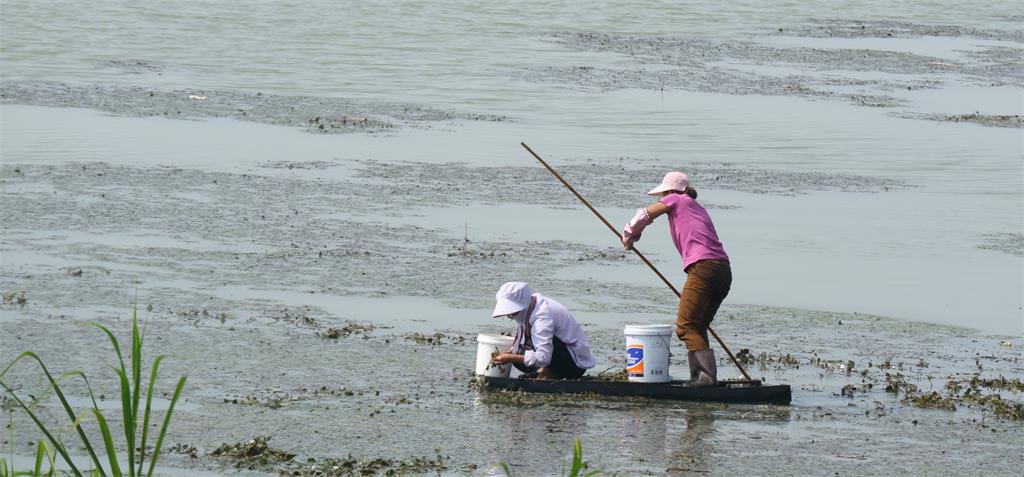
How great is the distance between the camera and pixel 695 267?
10.6 meters

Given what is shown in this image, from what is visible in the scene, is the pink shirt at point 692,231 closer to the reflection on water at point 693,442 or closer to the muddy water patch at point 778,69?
the reflection on water at point 693,442

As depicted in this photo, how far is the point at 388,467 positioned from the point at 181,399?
72.1 inches

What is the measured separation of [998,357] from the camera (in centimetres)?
1209

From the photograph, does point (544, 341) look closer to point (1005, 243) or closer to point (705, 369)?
point (705, 369)

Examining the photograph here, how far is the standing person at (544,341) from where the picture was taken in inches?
418

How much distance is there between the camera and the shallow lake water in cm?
966

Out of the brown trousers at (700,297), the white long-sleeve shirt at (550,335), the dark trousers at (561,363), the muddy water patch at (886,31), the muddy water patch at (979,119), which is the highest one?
the muddy water patch at (886,31)

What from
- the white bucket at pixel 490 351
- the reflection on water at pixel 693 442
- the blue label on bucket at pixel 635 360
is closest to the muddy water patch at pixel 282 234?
the white bucket at pixel 490 351

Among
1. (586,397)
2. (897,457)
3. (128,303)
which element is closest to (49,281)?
(128,303)

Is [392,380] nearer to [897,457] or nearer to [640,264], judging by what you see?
[897,457]

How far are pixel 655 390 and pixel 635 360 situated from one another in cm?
25

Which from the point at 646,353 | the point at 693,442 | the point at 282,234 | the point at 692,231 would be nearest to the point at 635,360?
the point at 646,353

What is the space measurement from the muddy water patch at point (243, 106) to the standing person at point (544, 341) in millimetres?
11697

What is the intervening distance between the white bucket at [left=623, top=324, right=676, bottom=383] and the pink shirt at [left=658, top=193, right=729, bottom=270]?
0.45 metres
